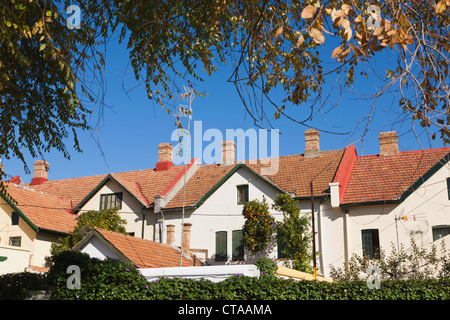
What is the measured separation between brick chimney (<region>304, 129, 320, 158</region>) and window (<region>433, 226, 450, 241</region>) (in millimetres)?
8785

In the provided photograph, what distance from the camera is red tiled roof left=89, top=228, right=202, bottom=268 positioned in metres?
21.7

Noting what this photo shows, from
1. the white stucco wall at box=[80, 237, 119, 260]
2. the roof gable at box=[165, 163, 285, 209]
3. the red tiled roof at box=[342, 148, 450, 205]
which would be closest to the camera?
the white stucco wall at box=[80, 237, 119, 260]

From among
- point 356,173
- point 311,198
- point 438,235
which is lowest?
point 438,235

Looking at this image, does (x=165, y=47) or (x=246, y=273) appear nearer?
(x=165, y=47)

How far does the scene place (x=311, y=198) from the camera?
24.5m

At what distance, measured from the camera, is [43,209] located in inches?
1173

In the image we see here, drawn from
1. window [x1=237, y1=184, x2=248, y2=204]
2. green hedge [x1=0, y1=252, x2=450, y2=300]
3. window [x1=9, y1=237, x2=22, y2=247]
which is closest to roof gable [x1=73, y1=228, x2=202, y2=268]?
window [x1=237, y1=184, x2=248, y2=204]

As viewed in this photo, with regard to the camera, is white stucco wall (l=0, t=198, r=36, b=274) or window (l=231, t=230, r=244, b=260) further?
window (l=231, t=230, r=244, b=260)

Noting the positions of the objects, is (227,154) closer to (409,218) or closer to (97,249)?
(97,249)

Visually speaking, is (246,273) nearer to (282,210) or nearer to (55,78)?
(55,78)

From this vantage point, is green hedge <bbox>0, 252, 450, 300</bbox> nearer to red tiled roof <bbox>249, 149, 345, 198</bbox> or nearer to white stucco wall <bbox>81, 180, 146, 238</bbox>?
red tiled roof <bbox>249, 149, 345, 198</bbox>

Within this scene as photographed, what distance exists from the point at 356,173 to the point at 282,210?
5431 millimetres
